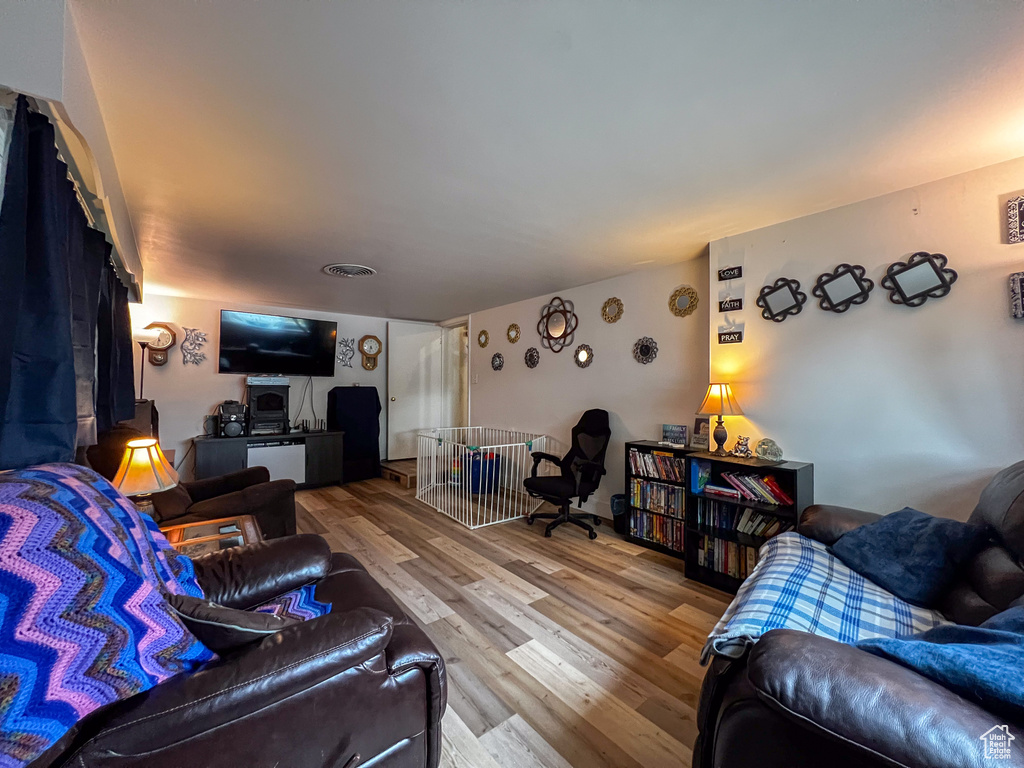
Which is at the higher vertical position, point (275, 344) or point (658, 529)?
point (275, 344)

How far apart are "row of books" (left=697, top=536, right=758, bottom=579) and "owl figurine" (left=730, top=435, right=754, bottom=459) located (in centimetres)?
59

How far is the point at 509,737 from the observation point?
146cm

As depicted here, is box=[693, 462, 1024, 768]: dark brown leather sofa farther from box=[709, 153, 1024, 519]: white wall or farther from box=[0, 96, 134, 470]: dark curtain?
box=[0, 96, 134, 470]: dark curtain

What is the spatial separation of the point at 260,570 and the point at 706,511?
8.84 feet

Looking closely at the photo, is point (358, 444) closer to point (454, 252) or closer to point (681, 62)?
point (454, 252)

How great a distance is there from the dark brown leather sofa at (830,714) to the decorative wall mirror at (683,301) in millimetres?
2378

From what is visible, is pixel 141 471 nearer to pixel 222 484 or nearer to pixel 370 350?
pixel 222 484

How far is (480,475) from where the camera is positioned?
428cm

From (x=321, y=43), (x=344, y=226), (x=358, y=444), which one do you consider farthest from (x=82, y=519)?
(x=358, y=444)

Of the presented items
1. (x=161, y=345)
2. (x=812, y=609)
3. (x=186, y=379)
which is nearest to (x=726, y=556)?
(x=812, y=609)

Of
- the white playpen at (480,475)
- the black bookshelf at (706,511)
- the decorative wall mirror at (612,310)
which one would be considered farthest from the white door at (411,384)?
the black bookshelf at (706,511)

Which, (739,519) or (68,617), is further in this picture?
(739,519)

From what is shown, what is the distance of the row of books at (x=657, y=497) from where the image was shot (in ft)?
10.1

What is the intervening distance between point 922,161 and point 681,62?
4.92 feet
